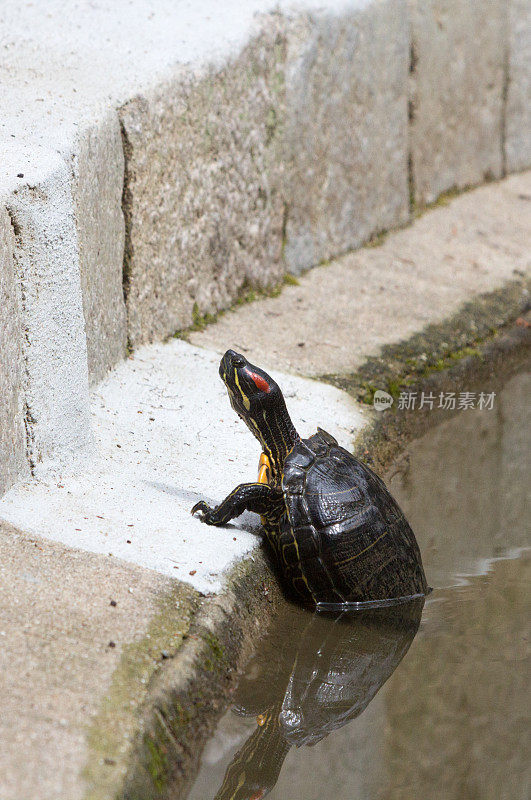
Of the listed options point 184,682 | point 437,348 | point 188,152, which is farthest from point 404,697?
point 188,152

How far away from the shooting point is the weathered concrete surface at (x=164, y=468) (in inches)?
124

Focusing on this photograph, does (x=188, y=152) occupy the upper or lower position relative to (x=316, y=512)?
upper

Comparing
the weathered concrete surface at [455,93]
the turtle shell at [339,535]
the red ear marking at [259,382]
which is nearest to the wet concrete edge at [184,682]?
the turtle shell at [339,535]

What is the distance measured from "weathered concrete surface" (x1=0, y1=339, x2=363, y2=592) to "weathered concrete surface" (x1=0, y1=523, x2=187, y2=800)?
0.47ft

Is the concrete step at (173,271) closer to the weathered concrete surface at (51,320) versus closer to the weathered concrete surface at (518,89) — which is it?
the weathered concrete surface at (51,320)

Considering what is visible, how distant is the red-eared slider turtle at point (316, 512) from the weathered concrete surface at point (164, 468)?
0.52 feet

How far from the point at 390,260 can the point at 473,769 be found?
4397 millimetres

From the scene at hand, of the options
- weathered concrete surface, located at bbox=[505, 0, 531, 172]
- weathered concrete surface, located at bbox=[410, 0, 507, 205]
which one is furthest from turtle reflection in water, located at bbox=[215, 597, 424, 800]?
weathered concrete surface, located at bbox=[505, 0, 531, 172]

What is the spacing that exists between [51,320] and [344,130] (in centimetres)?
358

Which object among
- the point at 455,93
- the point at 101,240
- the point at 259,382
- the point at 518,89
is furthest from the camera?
the point at 518,89

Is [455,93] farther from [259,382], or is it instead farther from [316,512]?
[316,512]

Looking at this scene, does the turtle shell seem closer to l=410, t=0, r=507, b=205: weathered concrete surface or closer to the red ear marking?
the red ear marking

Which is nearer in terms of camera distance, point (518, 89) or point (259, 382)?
point (259, 382)

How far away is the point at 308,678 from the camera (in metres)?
3.14
